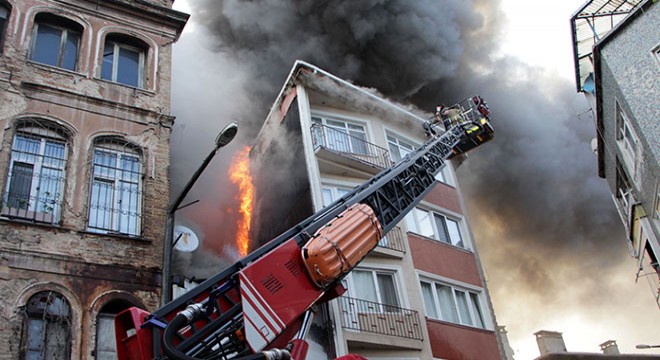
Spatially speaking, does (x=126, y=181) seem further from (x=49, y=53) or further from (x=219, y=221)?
(x=219, y=221)

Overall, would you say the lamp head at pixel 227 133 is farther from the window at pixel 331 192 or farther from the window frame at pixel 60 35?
the window at pixel 331 192

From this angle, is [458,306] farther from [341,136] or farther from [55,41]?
[55,41]

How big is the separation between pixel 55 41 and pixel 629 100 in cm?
1449

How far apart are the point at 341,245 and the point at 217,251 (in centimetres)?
819

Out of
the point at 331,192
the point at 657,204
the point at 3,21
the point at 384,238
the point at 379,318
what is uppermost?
the point at 3,21

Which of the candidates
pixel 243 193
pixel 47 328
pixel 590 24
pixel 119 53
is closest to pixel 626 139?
pixel 590 24

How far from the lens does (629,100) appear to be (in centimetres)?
1459

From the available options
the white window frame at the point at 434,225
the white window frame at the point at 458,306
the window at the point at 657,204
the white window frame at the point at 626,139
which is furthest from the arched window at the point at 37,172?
the window at the point at 657,204

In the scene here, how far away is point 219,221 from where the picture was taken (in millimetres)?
17312

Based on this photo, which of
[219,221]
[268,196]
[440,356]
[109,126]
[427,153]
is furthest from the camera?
[268,196]

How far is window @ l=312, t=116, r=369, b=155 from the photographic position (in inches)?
718

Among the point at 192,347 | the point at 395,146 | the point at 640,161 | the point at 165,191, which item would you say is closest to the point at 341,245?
the point at 192,347

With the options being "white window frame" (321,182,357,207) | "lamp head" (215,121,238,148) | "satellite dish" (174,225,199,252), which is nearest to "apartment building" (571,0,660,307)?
"white window frame" (321,182,357,207)

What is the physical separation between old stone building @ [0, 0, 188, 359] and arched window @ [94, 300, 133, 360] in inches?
0.8
